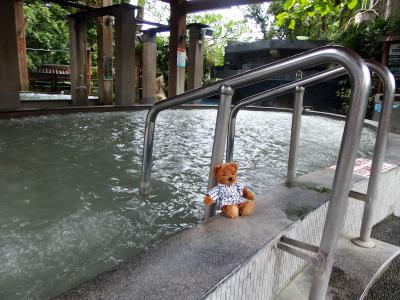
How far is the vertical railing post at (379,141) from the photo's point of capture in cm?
156

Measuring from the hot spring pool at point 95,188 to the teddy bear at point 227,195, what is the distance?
2.43 feet

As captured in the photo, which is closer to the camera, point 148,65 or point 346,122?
point 346,122

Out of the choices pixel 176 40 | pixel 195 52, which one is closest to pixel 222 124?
pixel 176 40

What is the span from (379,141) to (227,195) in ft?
2.80

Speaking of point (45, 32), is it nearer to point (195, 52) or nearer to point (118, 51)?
point (195, 52)

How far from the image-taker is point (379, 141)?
1654 millimetres

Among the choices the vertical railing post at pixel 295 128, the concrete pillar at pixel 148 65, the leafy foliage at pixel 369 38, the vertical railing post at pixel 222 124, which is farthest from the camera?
the concrete pillar at pixel 148 65

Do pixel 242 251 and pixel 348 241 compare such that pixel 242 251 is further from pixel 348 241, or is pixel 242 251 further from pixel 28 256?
pixel 28 256

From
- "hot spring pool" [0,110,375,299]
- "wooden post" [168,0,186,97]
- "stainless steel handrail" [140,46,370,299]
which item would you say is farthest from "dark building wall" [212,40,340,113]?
"stainless steel handrail" [140,46,370,299]

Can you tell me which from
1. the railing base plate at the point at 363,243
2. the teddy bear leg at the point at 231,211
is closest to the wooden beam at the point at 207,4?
the railing base plate at the point at 363,243

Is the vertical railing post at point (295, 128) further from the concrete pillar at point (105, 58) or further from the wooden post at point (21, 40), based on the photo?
the wooden post at point (21, 40)

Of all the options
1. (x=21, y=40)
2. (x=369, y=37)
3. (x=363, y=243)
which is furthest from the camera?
(x=21, y=40)

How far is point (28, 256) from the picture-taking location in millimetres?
1862

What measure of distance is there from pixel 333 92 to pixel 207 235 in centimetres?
1239
